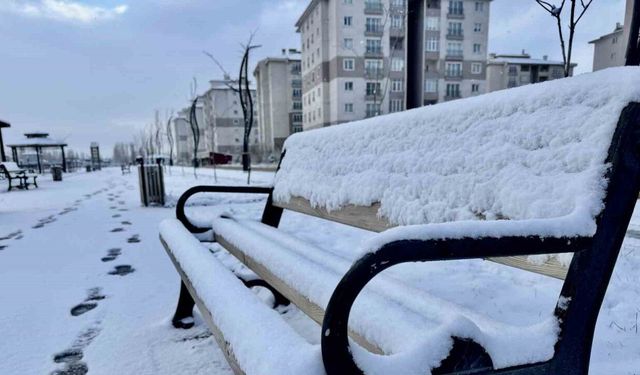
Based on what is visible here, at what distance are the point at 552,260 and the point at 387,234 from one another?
56cm

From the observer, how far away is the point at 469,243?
663 mm

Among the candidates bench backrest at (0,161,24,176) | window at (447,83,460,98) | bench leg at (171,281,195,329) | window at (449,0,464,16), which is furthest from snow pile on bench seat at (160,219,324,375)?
window at (449,0,464,16)

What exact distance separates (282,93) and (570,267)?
55.1m

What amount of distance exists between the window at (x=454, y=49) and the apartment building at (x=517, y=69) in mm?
10908

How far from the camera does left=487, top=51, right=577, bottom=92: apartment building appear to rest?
48594mm

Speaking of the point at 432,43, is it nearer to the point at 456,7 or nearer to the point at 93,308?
the point at 456,7

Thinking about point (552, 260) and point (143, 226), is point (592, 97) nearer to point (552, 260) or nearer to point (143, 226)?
point (552, 260)

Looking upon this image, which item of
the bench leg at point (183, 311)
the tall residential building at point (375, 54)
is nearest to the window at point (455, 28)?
the tall residential building at point (375, 54)

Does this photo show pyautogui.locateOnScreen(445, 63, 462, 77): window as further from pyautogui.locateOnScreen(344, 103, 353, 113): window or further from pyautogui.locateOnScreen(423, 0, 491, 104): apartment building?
pyautogui.locateOnScreen(344, 103, 353, 113): window

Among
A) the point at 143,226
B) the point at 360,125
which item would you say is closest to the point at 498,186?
the point at 360,125

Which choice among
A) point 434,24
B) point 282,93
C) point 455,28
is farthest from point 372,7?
point 282,93

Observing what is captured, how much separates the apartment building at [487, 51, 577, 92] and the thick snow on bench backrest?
52338 mm

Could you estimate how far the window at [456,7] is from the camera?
124ft

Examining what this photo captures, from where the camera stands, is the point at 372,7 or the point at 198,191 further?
the point at 372,7
